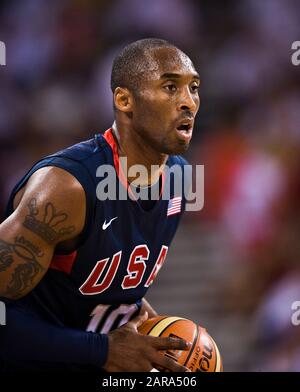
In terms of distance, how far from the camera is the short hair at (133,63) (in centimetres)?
358

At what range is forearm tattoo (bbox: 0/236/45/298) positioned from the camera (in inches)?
126

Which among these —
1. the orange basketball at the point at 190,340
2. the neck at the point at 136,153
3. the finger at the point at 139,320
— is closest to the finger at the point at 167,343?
the orange basketball at the point at 190,340

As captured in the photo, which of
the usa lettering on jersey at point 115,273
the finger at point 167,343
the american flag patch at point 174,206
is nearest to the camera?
the finger at point 167,343

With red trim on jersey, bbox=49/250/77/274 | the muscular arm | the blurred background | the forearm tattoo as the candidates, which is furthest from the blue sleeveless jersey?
the blurred background

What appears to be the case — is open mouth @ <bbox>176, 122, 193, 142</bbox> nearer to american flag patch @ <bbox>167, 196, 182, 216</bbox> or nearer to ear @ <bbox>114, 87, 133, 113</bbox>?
ear @ <bbox>114, 87, 133, 113</bbox>

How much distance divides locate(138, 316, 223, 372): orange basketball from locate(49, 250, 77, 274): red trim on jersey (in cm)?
51

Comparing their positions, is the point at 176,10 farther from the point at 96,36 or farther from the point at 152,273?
the point at 152,273

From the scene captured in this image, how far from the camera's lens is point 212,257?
8031mm

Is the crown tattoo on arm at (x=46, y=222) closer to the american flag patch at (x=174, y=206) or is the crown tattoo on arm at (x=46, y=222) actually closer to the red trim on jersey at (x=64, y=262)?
the red trim on jersey at (x=64, y=262)

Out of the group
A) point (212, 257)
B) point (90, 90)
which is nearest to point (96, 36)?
point (90, 90)

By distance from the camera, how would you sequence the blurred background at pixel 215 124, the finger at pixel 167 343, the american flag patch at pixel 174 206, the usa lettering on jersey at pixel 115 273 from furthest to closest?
the blurred background at pixel 215 124
the american flag patch at pixel 174 206
the usa lettering on jersey at pixel 115 273
the finger at pixel 167 343

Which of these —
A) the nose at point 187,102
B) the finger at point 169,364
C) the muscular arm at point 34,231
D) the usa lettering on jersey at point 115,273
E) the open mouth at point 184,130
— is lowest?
the finger at point 169,364

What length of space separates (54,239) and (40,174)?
0.27m

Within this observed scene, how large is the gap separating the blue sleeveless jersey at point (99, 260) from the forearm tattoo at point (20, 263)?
224 millimetres
